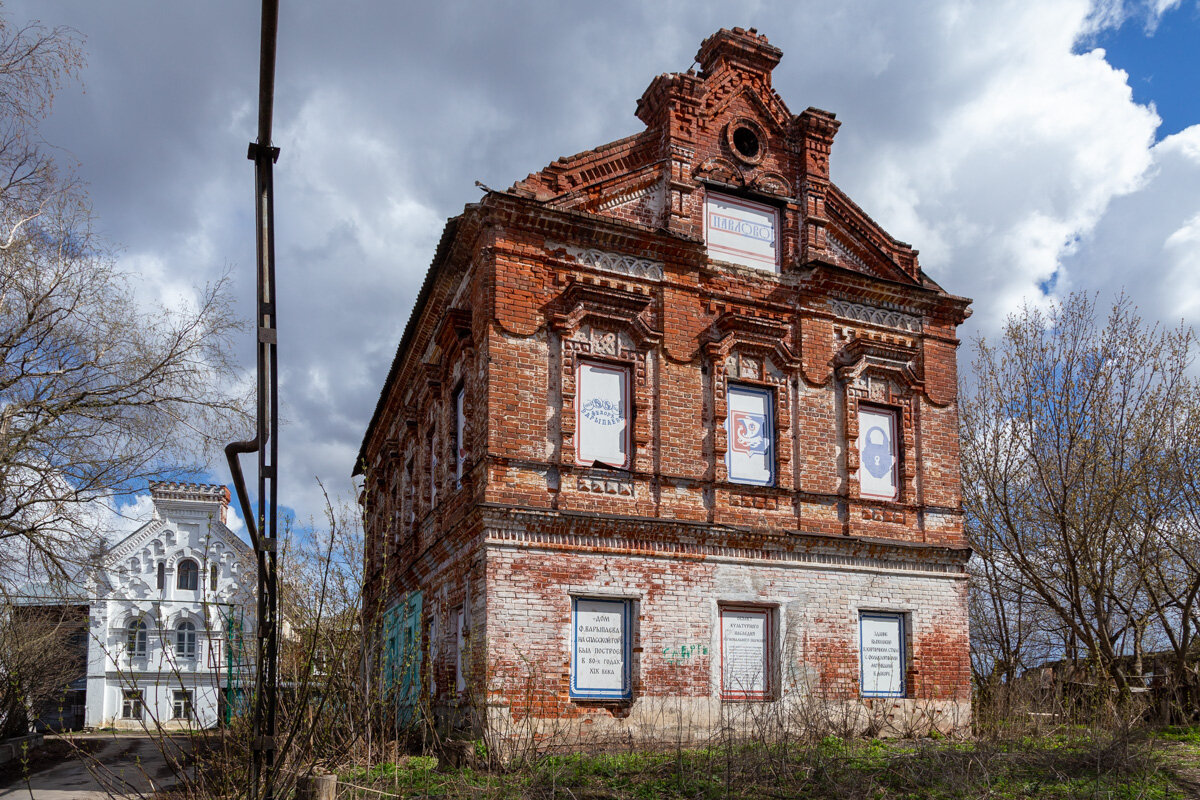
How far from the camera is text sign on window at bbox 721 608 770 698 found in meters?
13.8

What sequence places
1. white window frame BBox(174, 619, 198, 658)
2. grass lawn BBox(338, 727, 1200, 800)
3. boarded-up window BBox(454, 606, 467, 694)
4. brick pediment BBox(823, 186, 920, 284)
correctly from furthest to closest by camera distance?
white window frame BBox(174, 619, 198, 658) → brick pediment BBox(823, 186, 920, 284) → boarded-up window BBox(454, 606, 467, 694) → grass lawn BBox(338, 727, 1200, 800)

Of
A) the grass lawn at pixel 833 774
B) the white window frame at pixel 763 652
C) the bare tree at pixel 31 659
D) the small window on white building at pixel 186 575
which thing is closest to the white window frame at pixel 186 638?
the small window on white building at pixel 186 575

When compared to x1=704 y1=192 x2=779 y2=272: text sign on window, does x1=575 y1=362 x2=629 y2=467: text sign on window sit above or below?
below

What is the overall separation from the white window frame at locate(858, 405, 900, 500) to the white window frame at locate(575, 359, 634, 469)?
4029mm

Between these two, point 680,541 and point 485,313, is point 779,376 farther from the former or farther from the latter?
point 485,313

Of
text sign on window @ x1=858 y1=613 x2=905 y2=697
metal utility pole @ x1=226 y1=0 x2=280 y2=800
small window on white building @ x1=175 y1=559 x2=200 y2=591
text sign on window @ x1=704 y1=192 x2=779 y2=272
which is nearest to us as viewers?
metal utility pole @ x1=226 y1=0 x2=280 y2=800

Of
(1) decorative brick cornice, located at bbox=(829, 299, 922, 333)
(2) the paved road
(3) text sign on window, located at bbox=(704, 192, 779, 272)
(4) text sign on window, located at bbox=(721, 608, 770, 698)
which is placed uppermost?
(3) text sign on window, located at bbox=(704, 192, 779, 272)

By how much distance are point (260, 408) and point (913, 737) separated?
12.5 metres

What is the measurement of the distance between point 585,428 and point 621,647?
3.06m

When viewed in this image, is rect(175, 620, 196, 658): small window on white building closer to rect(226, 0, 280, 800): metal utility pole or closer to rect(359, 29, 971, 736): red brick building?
rect(359, 29, 971, 736): red brick building

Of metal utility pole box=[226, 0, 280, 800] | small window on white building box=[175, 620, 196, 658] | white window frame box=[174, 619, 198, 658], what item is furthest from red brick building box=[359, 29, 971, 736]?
small window on white building box=[175, 620, 196, 658]

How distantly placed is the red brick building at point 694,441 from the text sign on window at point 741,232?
5 centimetres

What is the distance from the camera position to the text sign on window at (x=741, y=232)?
1570 centimetres

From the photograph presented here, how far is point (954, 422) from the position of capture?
656 inches
